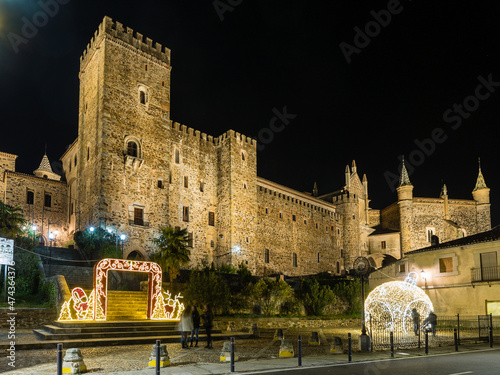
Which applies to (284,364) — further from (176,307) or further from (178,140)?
(178,140)

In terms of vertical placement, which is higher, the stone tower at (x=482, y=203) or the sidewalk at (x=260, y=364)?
the stone tower at (x=482, y=203)

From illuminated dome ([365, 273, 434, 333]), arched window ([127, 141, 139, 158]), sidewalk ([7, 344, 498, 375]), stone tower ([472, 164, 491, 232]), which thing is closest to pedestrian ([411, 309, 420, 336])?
illuminated dome ([365, 273, 434, 333])

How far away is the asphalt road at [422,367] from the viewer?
9.85 metres

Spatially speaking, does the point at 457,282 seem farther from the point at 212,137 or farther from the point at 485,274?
the point at 212,137

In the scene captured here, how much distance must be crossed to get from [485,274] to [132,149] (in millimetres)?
24290

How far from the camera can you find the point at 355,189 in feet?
191

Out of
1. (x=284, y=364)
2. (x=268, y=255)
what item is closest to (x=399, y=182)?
(x=268, y=255)

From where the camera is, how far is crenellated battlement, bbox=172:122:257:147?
38688 millimetres

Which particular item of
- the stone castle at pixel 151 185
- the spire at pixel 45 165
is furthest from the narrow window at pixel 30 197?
the spire at pixel 45 165

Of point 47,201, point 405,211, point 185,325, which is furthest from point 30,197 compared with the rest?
point 405,211

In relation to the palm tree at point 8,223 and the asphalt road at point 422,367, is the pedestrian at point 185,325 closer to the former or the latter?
the asphalt road at point 422,367

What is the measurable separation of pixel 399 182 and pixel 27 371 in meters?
53.4

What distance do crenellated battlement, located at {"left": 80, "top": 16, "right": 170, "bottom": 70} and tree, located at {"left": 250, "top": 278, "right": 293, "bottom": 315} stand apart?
66.1 feet

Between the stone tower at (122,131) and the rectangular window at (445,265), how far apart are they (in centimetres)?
1946
